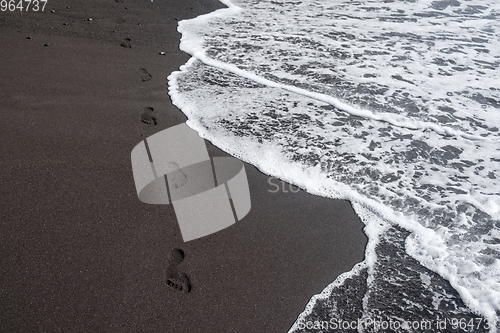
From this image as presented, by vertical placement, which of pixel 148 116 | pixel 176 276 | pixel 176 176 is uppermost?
pixel 148 116

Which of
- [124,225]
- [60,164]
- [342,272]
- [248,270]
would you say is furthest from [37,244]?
[342,272]

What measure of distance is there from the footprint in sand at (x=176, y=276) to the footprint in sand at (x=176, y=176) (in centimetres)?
59

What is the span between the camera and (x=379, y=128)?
3.54 meters

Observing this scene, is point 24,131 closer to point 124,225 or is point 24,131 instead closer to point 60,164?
point 60,164

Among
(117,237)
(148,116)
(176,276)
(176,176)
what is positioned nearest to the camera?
(176,276)

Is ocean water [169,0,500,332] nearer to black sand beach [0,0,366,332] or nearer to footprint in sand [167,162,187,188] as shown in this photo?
black sand beach [0,0,366,332]

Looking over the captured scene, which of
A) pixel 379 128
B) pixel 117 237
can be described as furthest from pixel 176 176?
pixel 379 128

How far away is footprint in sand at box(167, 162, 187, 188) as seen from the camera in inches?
109

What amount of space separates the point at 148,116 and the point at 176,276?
1682 mm

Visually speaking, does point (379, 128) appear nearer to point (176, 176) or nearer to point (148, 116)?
point (176, 176)

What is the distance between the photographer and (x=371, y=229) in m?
2.57

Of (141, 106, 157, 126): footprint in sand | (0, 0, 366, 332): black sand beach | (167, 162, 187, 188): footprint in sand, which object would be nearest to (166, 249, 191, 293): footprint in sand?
(0, 0, 366, 332): black sand beach

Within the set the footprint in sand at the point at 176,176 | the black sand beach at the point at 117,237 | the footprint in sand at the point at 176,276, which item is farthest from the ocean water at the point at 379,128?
the footprint in sand at the point at 176,276

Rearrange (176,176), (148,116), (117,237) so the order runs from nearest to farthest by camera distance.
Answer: (117,237)
(176,176)
(148,116)
